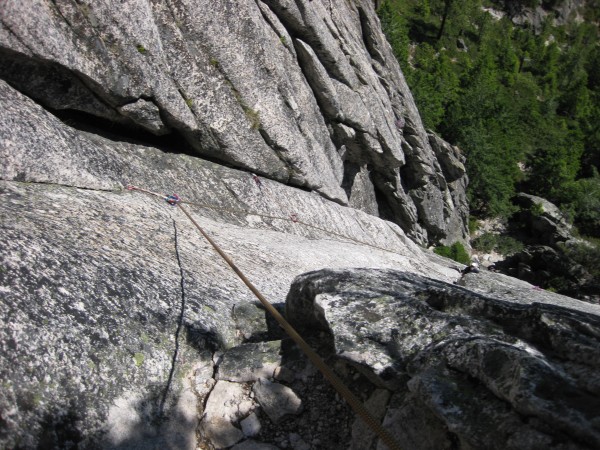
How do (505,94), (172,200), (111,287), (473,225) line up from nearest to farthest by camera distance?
(111,287)
(172,200)
(473,225)
(505,94)

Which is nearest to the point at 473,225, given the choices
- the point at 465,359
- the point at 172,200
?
the point at 172,200

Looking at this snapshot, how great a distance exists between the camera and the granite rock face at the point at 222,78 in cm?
1041

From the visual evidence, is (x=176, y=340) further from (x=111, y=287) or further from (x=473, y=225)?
(x=473, y=225)

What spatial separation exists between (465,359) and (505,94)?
8957 centimetres

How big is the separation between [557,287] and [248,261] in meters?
43.4

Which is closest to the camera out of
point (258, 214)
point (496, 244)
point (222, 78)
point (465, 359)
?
point (465, 359)

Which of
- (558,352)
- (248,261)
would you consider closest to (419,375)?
(558,352)

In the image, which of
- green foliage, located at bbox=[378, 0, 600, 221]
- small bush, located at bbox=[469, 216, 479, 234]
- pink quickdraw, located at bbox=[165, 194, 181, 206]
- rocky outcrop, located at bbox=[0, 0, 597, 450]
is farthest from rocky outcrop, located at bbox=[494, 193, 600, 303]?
pink quickdraw, located at bbox=[165, 194, 181, 206]

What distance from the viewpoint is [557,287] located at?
1763 inches

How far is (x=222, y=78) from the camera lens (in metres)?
14.0

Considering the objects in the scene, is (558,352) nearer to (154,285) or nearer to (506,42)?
(154,285)

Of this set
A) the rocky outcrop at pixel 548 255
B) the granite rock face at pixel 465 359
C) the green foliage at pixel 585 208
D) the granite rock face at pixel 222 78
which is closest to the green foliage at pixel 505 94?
the green foliage at pixel 585 208

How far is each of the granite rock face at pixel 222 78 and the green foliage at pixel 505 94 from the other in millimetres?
34778

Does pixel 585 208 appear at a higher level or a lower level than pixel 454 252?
higher
